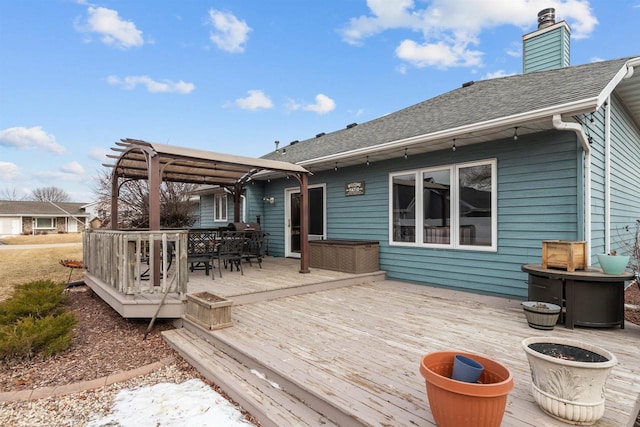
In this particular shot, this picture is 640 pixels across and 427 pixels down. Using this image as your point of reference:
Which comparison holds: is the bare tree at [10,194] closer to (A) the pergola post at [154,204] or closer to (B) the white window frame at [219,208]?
(B) the white window frame at [219,208]

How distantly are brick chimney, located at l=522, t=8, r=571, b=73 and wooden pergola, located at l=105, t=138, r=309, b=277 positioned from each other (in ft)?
18.1

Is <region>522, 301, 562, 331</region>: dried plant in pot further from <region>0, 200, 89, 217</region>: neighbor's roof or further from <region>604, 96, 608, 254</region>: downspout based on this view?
<region>0, 200, 89, 217</region>: neighbor's roof

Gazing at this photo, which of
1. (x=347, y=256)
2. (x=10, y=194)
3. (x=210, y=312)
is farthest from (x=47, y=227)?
(x=210, y=312)

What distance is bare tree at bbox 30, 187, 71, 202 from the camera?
1793 inches

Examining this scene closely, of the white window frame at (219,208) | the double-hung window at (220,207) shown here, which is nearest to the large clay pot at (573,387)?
the white window frame at (219,208)

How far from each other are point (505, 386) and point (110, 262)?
4.91 meters

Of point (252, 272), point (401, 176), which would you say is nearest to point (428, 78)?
point (401, 176)

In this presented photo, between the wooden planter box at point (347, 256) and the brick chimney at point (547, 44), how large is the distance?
520cm

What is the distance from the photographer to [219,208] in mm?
11773

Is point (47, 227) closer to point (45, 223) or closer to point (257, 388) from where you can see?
point (45, 223)

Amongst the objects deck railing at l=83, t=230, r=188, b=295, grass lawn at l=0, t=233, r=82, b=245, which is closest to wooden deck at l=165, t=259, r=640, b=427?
deck railing at l=83, t=230, r=188, b=295

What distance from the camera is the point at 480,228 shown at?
524 centimetres

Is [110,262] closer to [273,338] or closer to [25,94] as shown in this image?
[273,338]

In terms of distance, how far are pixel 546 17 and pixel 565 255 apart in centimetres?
583
